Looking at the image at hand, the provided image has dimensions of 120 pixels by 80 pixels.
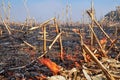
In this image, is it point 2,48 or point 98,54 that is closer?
point 98,54

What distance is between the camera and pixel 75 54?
7477mm

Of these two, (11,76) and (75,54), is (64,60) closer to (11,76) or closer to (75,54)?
(75,54)

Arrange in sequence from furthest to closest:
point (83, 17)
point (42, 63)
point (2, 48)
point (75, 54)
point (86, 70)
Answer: point (83, 17), point (2, 48), point (75, 54), point (42, 63), point (86, 70)

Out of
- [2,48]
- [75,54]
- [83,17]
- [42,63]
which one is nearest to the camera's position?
[42,63]

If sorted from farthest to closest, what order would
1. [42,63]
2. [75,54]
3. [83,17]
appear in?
[83,17] → [75,54] → [42,63]

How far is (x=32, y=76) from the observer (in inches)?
224

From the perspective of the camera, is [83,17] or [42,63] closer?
[42,63]

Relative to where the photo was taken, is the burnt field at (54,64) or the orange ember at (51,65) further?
the orange ember at (51,65)

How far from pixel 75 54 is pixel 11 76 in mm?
2161

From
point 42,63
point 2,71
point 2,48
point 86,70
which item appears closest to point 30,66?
point 42,63

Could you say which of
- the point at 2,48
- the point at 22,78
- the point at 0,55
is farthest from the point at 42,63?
the point at 2,48

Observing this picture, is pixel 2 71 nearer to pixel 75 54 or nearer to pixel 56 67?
pixel 56 67

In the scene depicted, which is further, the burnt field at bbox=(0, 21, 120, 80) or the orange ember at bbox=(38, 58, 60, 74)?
the orange ember at bbox=(38, 58, 60, 74)

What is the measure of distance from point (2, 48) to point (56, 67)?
316 centimetres
